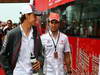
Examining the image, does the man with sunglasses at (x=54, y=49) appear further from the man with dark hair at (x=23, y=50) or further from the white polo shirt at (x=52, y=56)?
the man with dark hair at (x=23, y=50)

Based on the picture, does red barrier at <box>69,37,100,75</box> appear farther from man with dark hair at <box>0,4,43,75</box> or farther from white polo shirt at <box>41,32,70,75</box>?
man with dark hair at <box>0,4,43,75</box>

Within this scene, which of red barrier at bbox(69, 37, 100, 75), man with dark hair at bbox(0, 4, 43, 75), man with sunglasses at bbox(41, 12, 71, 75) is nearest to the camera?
man with dark hair at bbox(0, 4, 43, 75)

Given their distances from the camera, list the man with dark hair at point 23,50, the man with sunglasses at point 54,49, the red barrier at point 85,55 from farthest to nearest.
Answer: the red barrier at point 85,55
the man with sunglasses at point 54,49
the man with dark hair at point 23,50

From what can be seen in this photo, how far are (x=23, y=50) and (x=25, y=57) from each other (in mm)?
100

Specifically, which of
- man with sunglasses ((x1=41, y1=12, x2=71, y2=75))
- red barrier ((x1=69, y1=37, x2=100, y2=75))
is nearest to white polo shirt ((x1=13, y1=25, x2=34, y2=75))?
man with sunglasses ((x1=41, y1=12, x2=71, y2=75))

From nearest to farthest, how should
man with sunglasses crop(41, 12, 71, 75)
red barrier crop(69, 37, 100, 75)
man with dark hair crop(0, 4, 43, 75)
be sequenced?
man with dark hair crop(0, 4, 43, 75)
man with sunglasses crop(41, 12, 71, 75)
red barrier crop(69, 37, 100, 75)

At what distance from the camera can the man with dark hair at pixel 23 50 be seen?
607cm

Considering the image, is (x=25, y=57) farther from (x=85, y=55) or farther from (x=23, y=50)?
(x=85, y=55)

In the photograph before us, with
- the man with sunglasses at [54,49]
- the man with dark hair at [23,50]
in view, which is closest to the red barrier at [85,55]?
the man with sunglasses at [54,49]

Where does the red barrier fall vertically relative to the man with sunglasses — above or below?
below

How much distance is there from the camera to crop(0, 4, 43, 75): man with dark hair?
239 inches

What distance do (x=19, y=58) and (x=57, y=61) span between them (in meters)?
0.93

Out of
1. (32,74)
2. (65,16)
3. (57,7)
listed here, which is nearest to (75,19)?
(65,16)

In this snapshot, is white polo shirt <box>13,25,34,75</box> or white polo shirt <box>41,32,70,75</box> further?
white polo shirt <box>41,32,70,75</box>
